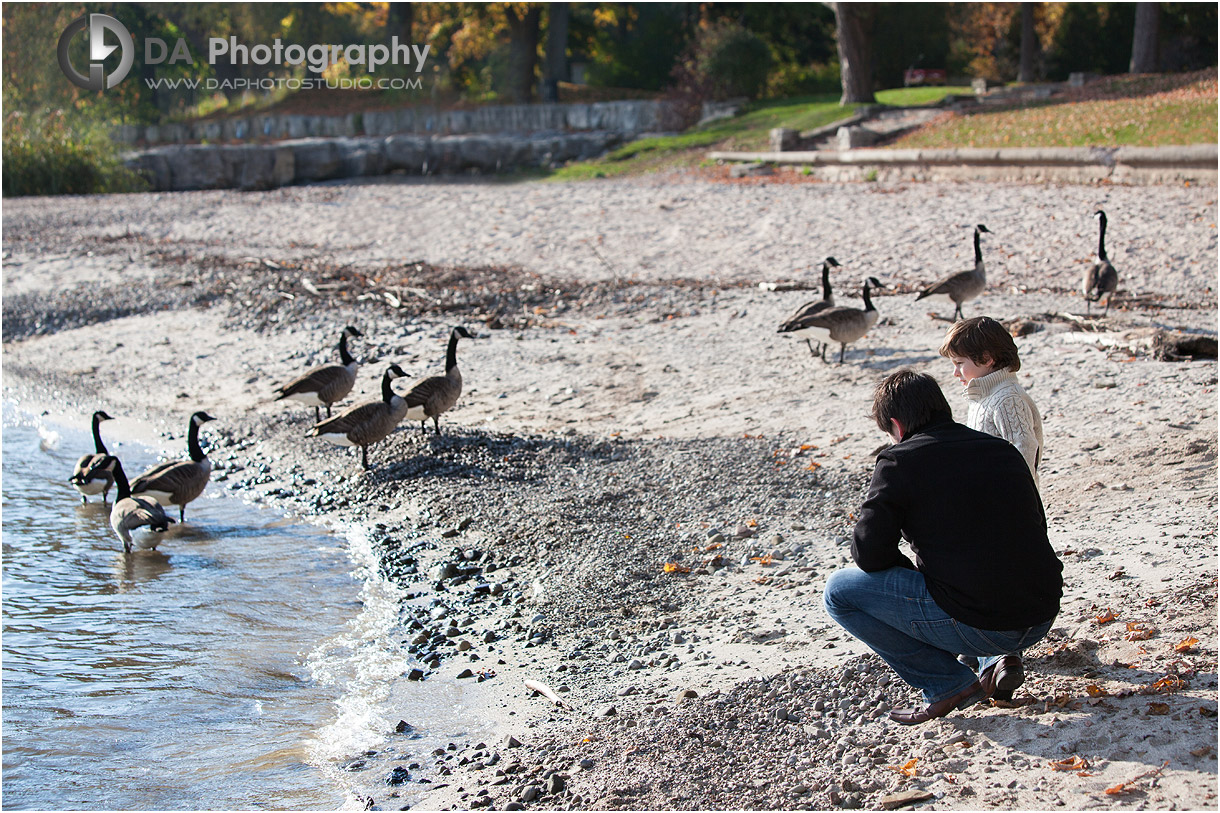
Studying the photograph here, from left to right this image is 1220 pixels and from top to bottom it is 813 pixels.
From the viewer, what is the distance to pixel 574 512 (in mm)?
7594

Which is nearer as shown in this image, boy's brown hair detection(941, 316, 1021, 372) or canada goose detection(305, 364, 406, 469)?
boy's brown hair detection(941, 316, 1021, 372)

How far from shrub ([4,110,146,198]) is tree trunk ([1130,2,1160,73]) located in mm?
30752

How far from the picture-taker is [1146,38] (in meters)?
26.2

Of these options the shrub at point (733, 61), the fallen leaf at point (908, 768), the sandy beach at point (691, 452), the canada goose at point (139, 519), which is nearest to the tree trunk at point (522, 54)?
the shrub at point (733, 61)

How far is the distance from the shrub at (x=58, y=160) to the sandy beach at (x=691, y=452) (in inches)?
530

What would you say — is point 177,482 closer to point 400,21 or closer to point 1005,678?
point 1005,678

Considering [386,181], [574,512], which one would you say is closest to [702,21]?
[386,181]

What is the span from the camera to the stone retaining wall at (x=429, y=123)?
33.2m

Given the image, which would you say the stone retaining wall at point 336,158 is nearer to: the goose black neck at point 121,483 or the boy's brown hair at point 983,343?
the goose black neck at point 121,483

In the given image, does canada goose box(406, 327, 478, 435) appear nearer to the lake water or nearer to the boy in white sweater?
the lake water

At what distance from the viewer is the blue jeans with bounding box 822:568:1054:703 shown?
12.9 feet

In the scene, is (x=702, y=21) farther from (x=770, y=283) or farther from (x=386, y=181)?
(x=770, y=283)

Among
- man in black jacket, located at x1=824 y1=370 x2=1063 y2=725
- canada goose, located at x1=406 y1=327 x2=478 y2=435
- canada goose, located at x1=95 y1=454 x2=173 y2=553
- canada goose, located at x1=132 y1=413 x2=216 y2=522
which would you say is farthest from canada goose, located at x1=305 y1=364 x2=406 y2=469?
man in black jacket, located at x1=824 y1=370 x2=1063 y2=725

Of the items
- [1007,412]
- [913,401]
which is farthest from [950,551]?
[1007,412]
